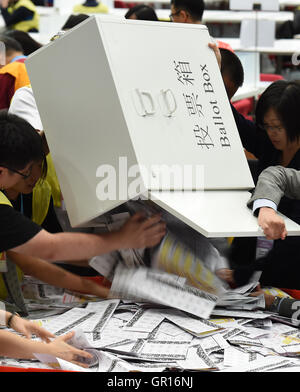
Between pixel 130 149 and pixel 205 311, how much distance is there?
1.45 ft

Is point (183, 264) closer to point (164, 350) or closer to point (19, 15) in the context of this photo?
point (164, 350)

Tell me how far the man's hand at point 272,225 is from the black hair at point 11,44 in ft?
5.93

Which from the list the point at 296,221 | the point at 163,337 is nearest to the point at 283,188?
the point at 296,221

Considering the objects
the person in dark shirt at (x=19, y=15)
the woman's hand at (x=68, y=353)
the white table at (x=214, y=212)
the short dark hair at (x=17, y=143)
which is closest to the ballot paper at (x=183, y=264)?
the white table at (x=214, y=212)

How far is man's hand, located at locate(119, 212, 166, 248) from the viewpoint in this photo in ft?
4.63

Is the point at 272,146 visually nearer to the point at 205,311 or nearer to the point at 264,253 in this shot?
the point at 264,253

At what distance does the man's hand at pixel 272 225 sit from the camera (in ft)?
4.59

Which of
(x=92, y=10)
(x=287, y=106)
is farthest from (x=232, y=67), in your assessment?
(x=92, y=10)

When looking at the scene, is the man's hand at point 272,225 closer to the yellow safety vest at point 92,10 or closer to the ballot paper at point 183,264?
the ballot paper at point 183,264

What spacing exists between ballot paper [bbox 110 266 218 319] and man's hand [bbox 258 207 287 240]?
0.73 ft

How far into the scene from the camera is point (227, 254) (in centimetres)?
155

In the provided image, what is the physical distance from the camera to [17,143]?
1.42 metres

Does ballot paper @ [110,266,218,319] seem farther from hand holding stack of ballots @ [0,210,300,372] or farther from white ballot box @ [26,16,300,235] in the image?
white ballot box @ [26,16,300,235]

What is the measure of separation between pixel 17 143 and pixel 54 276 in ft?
1.10
